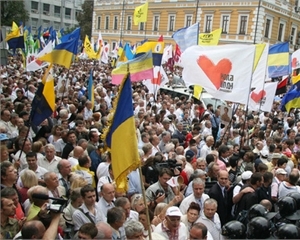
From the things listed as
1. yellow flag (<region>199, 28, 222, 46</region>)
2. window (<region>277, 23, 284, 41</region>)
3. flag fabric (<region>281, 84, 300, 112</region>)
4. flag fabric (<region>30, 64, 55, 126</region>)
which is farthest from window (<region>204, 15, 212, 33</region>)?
flag fabric (<region>30, 64, 55, 126</region>)

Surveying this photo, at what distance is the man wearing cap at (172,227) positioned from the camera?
13.4 ft

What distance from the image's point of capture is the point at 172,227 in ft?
13.6

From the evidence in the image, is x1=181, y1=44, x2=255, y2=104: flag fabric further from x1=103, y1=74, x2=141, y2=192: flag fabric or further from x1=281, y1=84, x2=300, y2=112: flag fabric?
x1=281, y1=84, x2=300, y2=112: flag fabric

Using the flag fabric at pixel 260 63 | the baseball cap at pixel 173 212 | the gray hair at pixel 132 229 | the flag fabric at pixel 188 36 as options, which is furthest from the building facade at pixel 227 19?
the gray hair at pixel 132 229

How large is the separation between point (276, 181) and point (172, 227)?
2.47m

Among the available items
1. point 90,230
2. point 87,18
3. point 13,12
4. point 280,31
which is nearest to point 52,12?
point 87,18

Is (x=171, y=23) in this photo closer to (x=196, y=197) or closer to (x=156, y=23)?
(x=156, y=23)

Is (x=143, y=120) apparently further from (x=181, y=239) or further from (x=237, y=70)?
(x=181, y=239)

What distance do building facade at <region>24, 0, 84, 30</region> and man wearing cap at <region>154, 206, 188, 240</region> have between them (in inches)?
2637

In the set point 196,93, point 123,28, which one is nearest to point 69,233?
point 196,93

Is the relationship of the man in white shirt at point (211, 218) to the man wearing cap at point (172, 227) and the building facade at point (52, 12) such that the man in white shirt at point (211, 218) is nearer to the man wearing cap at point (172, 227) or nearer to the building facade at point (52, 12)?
the man wearing cap at point (172, 227)

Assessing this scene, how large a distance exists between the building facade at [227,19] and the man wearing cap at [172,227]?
114ft

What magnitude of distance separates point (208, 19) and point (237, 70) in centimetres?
3625

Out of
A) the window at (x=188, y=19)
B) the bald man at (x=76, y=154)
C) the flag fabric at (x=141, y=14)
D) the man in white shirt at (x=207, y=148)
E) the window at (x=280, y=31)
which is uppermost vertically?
the window at (x=188, y=19)
